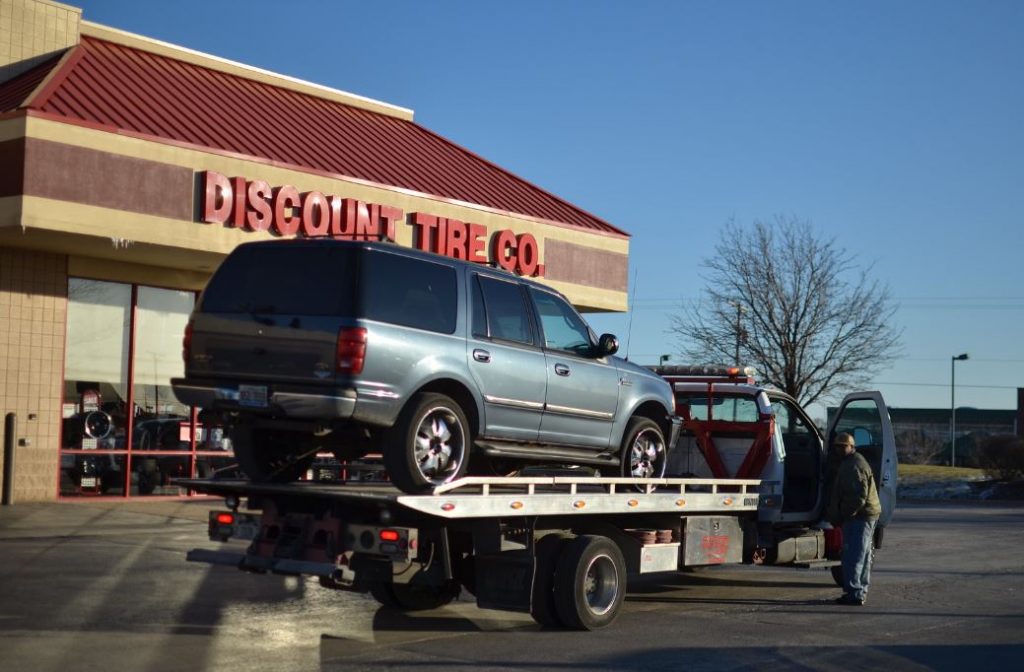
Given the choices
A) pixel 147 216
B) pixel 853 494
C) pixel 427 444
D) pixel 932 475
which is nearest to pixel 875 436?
pixel 853 494

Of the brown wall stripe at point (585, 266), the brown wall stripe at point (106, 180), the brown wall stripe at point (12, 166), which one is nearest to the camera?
the brown wall stripe at point (12, 166)

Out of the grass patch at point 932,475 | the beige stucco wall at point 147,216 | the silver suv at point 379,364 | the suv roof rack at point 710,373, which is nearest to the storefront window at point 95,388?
the beige stucco wall at point 147,216

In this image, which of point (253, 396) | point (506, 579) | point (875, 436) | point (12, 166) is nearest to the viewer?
point (253, 396)

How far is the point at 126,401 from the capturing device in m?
21.1

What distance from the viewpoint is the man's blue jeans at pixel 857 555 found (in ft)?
40.5

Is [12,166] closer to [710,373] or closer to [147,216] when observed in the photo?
[147,216]

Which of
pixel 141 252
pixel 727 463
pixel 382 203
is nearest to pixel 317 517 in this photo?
pixel 727 463

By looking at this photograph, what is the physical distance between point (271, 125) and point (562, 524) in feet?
46.0

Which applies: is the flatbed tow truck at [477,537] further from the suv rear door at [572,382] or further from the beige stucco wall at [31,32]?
the beige stucco wall at [31,32]

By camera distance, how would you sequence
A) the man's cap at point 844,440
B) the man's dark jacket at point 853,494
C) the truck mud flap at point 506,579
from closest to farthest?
the truck mud flap at point 506,579 → the man's dark jacket at point 853,494 → the man's cap at point 844,440

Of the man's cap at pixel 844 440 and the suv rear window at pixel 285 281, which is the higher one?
the suv rear window at pixel 285 281

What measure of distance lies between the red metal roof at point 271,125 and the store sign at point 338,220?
24.8 inches

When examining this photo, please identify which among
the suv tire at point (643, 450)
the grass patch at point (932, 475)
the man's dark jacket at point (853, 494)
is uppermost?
the suv tire at point (643, 450)

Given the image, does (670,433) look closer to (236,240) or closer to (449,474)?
(449,474)
